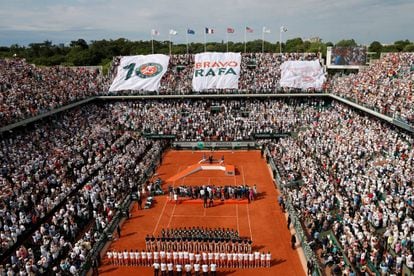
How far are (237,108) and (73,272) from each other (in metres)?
33.4

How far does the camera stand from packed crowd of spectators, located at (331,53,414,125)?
3128 cm

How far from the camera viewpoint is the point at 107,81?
51.5m

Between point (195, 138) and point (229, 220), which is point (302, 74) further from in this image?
point (229, 220)

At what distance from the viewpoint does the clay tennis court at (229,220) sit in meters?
19.0

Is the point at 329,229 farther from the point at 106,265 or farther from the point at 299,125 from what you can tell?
the point at 299,125

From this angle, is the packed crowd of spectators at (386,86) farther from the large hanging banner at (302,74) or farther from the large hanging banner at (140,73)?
the large hanging banner at (140,73)

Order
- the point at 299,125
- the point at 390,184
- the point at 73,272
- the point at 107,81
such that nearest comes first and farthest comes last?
the point at 73,272 < the point at 390,184 < the point at 299,125 < the point at 107,81

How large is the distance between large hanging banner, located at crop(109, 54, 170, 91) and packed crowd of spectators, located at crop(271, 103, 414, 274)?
1943 cm

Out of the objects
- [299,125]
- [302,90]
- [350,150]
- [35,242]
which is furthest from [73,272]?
[302,90]

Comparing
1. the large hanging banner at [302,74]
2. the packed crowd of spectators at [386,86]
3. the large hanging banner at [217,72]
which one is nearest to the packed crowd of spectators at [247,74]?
the large hanging banner at [217,72]

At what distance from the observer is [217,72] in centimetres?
4794

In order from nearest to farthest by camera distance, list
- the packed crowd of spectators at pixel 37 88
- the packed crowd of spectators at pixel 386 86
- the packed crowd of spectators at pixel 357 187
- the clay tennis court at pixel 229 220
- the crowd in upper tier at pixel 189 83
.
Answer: the packed crowd of spectators at pixel 357 187 → the clay tennis court at pixel 229 220 → the packed crowd of spectators at pixel 386 86 → the packed crowd of spectators at pixel 37 88 → the crowd in upper tier at pixel 189 83

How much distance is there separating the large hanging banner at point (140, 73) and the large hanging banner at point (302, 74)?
15.5m

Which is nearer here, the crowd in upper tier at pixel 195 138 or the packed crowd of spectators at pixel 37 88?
the crowd in upper tier at pixel 195 138
